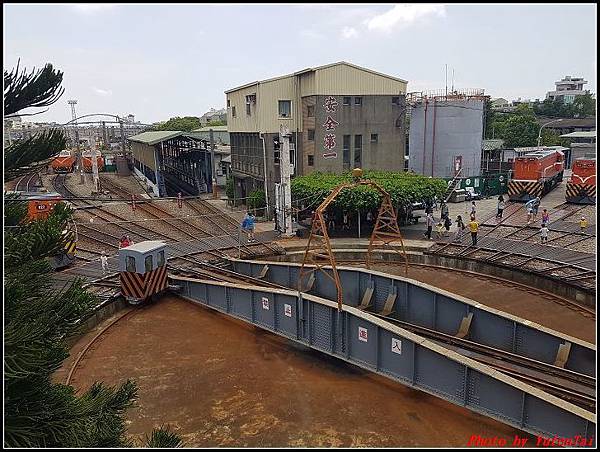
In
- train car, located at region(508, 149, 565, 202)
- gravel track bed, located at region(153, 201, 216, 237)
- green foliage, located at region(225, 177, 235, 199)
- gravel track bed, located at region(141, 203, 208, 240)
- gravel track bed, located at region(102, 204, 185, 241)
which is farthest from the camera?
green foliage, located at region(225, 177, 235, 199)

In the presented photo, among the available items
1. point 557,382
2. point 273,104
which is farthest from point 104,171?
point 557,382

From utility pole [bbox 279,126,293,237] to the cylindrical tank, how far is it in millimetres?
16635

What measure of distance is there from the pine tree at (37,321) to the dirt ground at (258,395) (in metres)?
3.24

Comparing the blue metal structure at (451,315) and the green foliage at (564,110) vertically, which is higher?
the green foliage at (564,110)

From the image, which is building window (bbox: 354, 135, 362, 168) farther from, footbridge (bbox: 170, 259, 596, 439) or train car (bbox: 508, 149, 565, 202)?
footbridge (bbox: 170, 259, 596, 439)

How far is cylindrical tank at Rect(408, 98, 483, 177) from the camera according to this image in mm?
34344

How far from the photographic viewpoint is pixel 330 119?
26828 millimetres

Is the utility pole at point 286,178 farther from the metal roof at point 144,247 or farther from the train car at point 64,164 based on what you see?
the train car at point 64,164

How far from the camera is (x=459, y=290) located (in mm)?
16125

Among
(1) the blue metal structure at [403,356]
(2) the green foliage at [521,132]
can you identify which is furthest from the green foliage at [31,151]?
(2) the green foliage at [521,132]

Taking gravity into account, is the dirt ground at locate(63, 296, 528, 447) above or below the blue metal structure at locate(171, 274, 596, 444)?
below

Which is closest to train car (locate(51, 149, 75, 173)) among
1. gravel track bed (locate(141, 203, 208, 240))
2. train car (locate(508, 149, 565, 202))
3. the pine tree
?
gravel track bed (locate(141, 203, 208, 240))

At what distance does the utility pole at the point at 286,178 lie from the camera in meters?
21.9

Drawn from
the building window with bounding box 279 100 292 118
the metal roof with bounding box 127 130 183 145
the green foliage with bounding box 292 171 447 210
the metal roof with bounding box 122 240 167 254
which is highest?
the building window with bounding box 279 100 292 118
